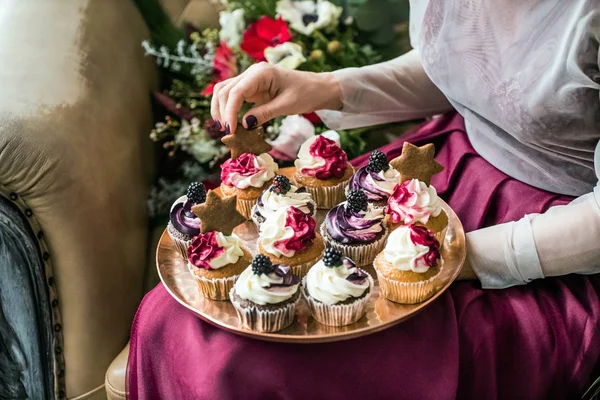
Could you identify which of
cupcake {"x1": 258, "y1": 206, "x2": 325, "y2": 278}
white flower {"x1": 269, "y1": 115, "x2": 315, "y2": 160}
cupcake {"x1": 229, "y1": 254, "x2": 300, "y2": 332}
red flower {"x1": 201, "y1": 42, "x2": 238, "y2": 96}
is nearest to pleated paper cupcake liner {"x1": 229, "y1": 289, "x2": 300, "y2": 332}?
cupcake {"x1": 229, "y1": 254, "x2": 300, "y2": 332}

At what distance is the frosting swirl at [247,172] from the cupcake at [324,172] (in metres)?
0.08

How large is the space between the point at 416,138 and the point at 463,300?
0.49m

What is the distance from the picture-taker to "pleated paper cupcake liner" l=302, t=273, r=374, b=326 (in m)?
1.08

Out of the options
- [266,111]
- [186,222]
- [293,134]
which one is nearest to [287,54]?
[293,134]

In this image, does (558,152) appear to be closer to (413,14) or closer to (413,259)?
(413,259)

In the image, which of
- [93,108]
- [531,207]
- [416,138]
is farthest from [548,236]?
[93,108]

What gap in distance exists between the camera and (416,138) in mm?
1562

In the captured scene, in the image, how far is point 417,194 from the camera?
4.06ft

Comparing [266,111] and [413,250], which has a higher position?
[266,111]

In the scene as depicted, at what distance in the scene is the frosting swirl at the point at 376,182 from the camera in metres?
1.33

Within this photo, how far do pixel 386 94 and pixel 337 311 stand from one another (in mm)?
647

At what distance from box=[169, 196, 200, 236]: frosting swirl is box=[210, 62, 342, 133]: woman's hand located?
0.57 feet

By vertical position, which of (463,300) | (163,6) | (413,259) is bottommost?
(463,300)

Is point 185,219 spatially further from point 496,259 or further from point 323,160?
point 496,259
